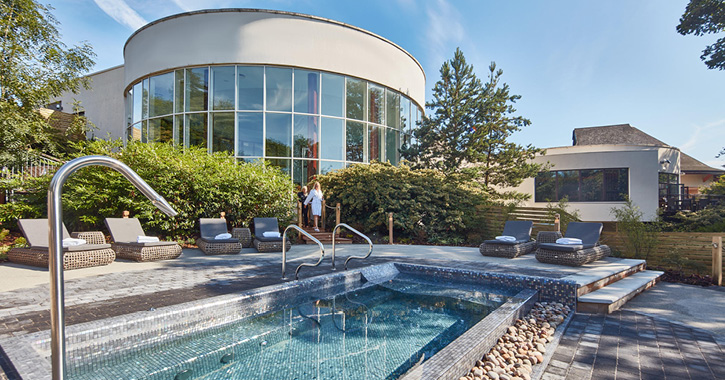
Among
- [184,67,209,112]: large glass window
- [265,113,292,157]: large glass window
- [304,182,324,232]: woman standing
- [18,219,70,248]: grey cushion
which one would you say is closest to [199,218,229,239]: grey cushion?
[18,219,70,248]: grey cushion

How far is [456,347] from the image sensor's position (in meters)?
2.96

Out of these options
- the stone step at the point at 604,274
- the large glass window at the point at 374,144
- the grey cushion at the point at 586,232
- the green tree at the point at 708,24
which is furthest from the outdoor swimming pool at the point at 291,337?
the green tree at the point at 708,24

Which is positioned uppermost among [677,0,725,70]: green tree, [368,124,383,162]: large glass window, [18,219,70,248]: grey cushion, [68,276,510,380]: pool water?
[677,0,725,70]: green tree

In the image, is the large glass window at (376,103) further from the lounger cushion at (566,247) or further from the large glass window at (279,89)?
the lounger cushion at (566,247)

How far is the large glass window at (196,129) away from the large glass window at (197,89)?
0.26 metres

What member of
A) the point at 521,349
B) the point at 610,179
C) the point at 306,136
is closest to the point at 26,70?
the point at 306,136

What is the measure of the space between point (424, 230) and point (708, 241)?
22.4 feet

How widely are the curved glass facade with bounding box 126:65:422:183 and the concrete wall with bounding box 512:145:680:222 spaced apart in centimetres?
1034

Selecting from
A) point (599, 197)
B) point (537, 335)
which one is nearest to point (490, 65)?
point (599, 197)

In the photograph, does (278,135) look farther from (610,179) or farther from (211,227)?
(610,179)

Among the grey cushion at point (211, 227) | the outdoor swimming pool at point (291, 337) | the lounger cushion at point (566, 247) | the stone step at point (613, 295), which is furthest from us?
the grey cushion at point (211, 227)

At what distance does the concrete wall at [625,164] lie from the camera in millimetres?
15891

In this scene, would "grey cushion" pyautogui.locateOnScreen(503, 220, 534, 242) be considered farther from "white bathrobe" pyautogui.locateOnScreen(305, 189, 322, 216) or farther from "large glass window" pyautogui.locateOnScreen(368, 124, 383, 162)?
"large glass window" pyautogui.locateOnScreen(368, 124, 383, 162)

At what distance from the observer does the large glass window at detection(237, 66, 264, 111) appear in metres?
13.1
